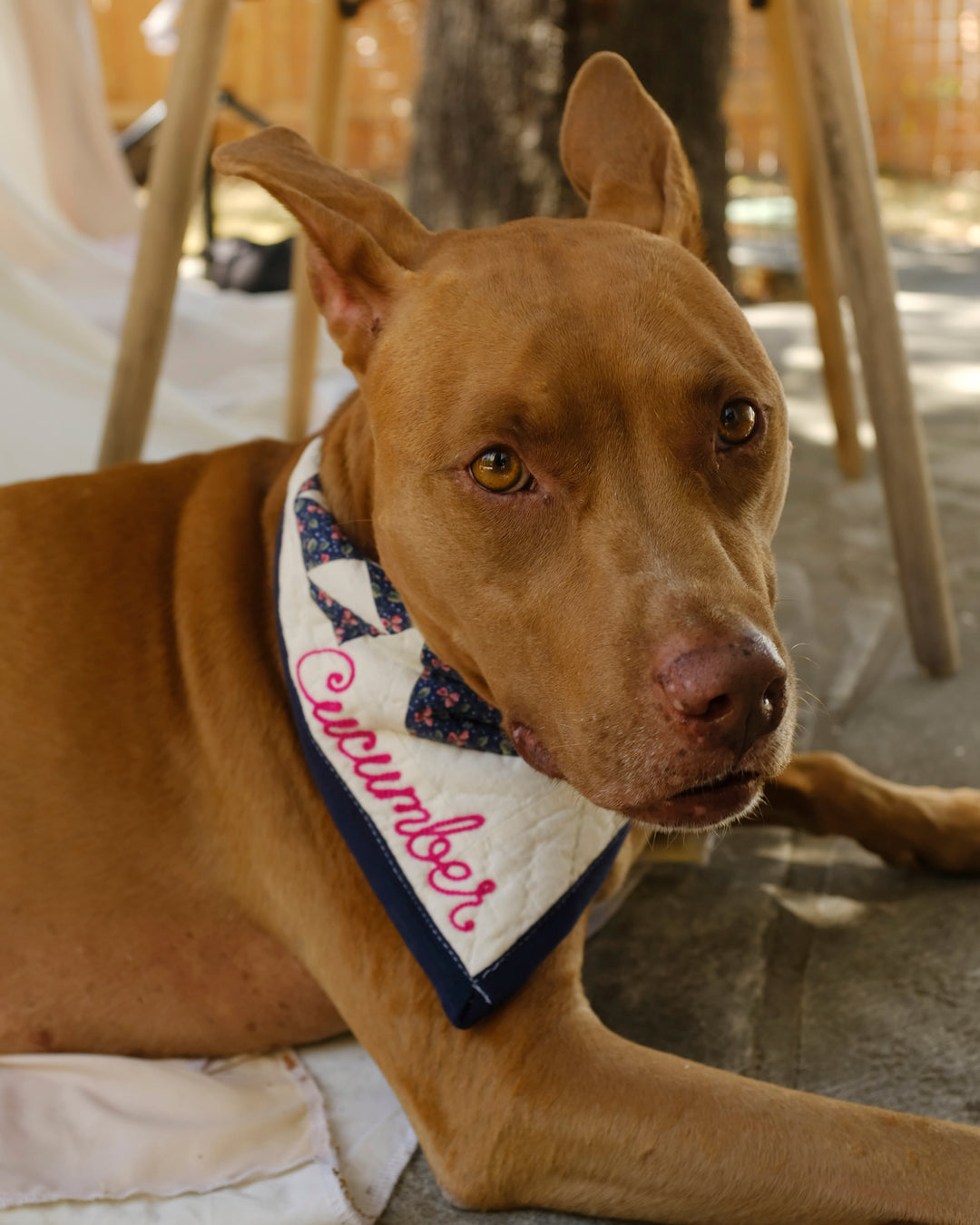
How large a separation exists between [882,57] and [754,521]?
14879 mm

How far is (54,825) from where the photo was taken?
211 cm

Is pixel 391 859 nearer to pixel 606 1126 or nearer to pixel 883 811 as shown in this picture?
pixel 606 1126

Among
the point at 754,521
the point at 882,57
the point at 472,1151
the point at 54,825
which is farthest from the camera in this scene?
the point at 882,57

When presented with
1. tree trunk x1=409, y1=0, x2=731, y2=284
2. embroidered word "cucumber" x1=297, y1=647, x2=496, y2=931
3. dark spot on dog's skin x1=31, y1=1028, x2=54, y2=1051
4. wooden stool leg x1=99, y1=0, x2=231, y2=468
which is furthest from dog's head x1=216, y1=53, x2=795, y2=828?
tree trunk x1=409, y1=0, x2=731, y2=284

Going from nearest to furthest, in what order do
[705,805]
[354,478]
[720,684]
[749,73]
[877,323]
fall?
[720,684]
[705,805]
[354,478]
[877,323]
[749,73]

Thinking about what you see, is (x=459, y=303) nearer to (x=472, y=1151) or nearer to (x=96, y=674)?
(x=96, y=674)

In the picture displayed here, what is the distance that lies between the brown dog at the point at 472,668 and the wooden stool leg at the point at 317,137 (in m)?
1.55

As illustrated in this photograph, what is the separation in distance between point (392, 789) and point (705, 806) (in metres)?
0.52

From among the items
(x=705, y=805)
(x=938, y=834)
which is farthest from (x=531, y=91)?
(x=705, y=805)

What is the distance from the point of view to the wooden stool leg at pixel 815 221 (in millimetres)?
3730

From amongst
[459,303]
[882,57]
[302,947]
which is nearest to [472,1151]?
[302,947]

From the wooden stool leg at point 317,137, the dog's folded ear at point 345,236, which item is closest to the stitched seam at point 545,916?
the dog's folded ear at point 345,236

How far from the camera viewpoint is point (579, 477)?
5.90 ft

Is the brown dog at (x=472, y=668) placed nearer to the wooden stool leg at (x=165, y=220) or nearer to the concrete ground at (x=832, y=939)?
the concrete ground at (x=832, y=939)
